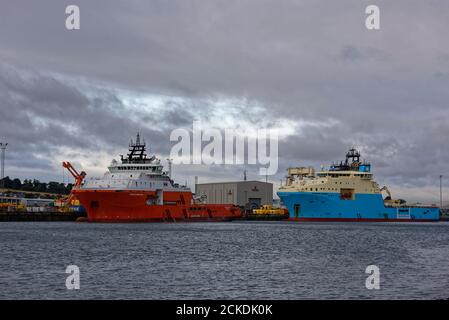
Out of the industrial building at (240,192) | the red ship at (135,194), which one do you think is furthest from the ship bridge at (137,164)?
the industrial building at (240,192)

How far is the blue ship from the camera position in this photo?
4026 inches

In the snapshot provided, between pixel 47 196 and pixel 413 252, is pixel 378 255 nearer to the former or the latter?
pixel 413 252

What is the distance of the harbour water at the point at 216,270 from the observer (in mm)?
24844

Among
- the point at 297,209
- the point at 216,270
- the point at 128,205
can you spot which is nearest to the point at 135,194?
the point at 128,205

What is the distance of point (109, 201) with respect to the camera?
80.2 metres

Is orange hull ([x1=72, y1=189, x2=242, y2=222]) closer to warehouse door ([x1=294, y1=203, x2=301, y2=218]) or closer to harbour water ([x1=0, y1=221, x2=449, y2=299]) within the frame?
warehouse door ([x1=294, y1=203, x2=301, y2=218])

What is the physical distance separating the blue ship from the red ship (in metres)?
20.6

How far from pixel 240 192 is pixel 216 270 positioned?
394 feet

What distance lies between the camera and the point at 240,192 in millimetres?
151625

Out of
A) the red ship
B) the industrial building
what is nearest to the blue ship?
the red ship

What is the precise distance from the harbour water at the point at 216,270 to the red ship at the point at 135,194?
30772 millimetres

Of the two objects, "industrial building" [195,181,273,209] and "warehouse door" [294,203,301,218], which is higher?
"industrial building" [195,181,273,209]
